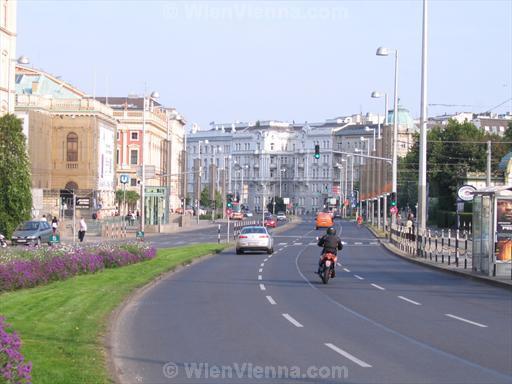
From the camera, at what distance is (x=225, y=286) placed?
92.8ft

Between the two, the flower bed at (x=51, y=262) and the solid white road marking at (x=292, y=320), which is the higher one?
the flower bed at (x=51, y=262)

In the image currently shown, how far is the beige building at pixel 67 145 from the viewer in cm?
9906

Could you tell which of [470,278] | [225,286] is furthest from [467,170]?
[225,286]

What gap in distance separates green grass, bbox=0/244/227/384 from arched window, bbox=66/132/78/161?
77219 millimetres

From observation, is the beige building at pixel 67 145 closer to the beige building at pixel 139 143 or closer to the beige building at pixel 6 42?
the beige building at pixel 139 143

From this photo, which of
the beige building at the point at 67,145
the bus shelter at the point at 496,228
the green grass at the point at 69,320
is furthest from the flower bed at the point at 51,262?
the beige building at the point at 67,145

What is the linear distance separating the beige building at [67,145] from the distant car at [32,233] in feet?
128

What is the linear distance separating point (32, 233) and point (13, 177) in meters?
3.72

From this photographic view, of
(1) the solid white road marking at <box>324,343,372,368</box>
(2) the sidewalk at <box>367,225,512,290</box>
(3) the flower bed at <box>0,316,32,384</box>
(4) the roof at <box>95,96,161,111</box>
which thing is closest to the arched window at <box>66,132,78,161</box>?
(4) the roof at <box>95,96,161,111</box>

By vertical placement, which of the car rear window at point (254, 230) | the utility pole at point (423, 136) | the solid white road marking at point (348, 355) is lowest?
the solid white road marking at point (348, 355)

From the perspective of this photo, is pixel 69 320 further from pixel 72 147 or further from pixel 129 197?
pixel 129 197

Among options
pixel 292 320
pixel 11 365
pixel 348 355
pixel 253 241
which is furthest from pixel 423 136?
pixel 11 365

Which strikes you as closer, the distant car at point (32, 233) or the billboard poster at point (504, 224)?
the billboard poster at point (504, 224)

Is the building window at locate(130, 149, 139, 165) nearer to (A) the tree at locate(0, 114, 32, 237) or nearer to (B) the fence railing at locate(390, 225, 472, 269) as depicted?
(A) the tree at locate(0, 114, 32, 237)
